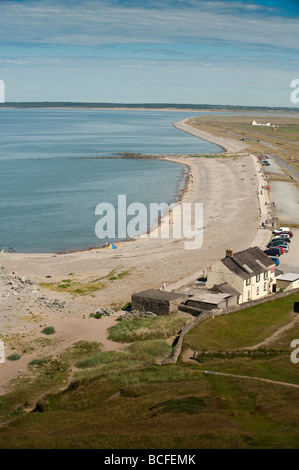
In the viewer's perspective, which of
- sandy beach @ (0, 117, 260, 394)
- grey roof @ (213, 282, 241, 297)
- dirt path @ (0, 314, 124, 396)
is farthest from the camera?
grey roof @ (213, 282, 241, 297)

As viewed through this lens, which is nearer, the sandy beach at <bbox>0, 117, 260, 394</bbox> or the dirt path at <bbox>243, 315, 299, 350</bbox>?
Answer: the dirt path at <bbox>243, 315, 299, 350</bbox>

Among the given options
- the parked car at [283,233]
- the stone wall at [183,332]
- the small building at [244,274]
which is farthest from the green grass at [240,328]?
the parked car at [283,233]

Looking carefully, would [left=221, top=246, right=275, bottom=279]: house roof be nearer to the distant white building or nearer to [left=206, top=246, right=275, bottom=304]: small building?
[left=206, top=246, right=275, bottom=304]: small building

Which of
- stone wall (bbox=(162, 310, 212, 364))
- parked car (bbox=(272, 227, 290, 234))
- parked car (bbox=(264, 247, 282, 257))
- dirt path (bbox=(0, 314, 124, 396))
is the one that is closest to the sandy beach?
dirt path (bbox=(0, 314, 124, 396))

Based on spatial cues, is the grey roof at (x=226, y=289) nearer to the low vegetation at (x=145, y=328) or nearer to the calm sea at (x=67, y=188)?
the low vegetation at (x=145, y=328)

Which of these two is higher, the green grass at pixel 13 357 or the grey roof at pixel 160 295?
the grey roof at pixel 160 295

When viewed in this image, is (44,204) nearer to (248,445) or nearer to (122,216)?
(122,216)

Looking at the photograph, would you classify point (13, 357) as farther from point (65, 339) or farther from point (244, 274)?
point (244, 274)
